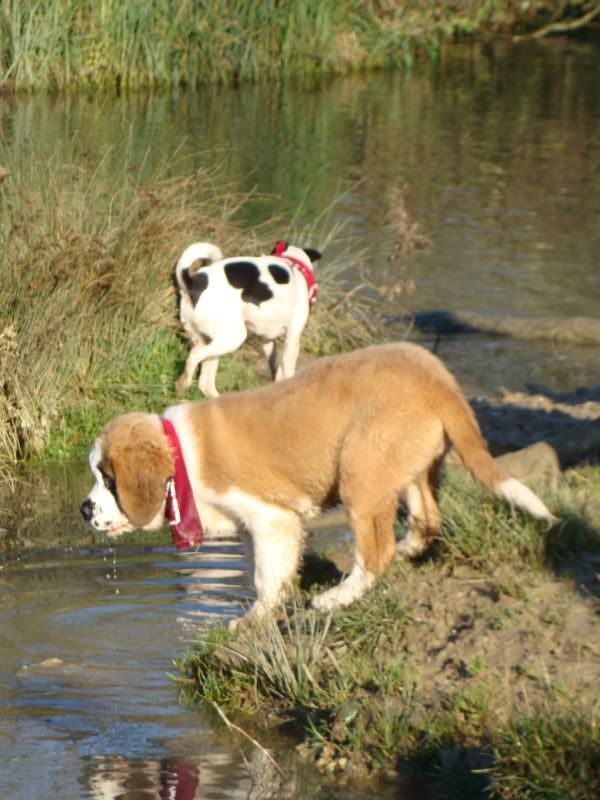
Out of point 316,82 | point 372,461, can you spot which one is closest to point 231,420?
point 372,461

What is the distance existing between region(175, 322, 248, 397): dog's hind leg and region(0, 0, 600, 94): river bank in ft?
43.3

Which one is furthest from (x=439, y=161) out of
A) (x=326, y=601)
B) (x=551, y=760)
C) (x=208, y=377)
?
(x=551, y=760)

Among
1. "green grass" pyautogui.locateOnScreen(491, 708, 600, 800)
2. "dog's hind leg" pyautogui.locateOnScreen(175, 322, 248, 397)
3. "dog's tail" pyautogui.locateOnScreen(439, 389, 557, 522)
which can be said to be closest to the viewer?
"green grass" pyautogui.locateOnScreen(491, 708, 600, 800)

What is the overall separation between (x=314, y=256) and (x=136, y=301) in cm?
151

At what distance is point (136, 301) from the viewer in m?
10.7

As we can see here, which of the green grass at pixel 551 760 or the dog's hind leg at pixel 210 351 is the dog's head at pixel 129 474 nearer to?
the green grass at pixel 551 760

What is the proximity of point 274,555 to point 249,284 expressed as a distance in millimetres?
4397

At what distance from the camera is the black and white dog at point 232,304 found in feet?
35.0

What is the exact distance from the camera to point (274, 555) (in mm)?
6656

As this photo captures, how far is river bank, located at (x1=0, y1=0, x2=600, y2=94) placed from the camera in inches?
918

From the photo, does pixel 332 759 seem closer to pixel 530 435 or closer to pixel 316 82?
pixel 530 435

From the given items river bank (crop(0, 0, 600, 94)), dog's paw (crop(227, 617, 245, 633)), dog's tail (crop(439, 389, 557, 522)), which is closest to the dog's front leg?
dog's paw (crop(227, 617, 245, 633))

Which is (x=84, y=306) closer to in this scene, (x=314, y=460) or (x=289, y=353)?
(x=289, y=353)

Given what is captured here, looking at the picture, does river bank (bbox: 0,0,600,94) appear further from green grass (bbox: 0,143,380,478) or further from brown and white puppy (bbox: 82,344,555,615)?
brown and white puppy (bbox: 82,344,555,615)
